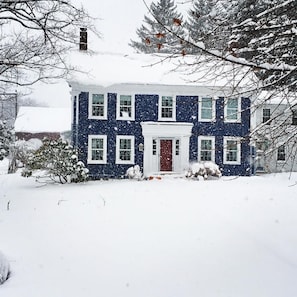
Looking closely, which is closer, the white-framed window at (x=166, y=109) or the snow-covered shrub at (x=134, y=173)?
the snow-covered shrub at (x=134, y=173)

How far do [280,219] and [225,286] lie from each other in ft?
16.7

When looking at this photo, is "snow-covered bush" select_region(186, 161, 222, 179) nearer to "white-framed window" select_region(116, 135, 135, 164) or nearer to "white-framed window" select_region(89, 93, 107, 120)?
"white-framed window" select_region(116, 135, 135, 164)

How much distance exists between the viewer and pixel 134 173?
22.7 metres

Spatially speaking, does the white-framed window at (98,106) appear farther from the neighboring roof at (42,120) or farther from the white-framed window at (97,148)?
the neighboring roof at (42,120)

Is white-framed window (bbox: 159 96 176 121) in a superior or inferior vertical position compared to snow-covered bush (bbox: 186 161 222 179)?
superior

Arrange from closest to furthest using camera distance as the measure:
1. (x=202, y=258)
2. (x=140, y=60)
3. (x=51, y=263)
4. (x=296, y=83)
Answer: (x=296, y=83), (x=51, y=263), (x=202, y=258), (x=140, y=60)

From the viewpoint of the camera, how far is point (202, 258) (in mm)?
7250

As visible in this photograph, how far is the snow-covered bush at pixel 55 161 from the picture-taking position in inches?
755

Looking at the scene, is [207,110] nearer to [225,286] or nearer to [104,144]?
[104,144]

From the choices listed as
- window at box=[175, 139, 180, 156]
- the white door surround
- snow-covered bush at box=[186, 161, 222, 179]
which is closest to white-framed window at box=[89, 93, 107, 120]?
the white door surround

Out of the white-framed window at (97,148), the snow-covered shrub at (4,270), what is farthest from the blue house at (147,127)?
the snow-covered shrub at (4,270)

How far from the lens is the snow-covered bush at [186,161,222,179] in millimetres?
22250

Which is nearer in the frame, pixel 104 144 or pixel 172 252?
pixel 172 252

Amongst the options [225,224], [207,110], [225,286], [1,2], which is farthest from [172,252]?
[207,110]
